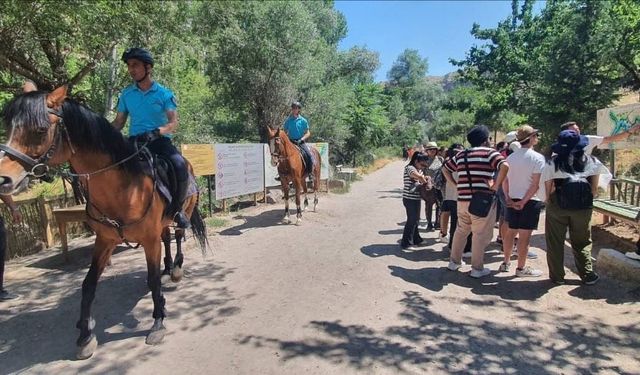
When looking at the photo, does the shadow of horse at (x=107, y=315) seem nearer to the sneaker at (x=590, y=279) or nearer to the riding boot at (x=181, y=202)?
the riding boot at (x=181, y=202)

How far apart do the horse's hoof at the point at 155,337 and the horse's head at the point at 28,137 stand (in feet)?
6.08

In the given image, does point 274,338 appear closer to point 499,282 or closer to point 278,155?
point 499,282

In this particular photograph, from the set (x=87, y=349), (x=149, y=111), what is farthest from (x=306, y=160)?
(x=87, y=349)

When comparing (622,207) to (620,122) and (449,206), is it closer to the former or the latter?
(620,122)

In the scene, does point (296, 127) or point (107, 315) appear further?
point (296, 127)

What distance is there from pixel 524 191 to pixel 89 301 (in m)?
5.51

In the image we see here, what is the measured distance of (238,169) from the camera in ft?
37.2

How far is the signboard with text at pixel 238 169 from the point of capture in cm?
1058

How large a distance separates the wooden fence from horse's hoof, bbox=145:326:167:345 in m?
4.60

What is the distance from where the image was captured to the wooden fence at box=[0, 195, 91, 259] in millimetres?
7151

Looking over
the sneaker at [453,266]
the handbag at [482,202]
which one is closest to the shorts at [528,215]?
the handbag at [482,202]

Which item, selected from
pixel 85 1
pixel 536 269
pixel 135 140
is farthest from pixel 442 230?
pixel 85 1

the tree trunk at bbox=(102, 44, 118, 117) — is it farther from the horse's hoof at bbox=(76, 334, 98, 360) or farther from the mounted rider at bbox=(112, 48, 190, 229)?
the horse's hoof at bbox=(76, 334, 98, 360)

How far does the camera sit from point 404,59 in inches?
3238
